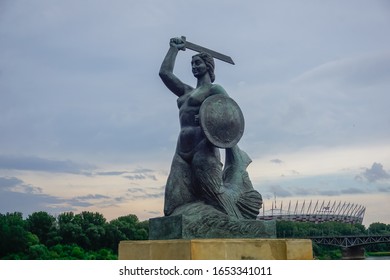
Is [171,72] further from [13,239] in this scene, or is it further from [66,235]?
[66,235]

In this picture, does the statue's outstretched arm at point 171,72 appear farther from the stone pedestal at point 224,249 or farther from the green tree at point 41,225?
the green tree at point 41,225

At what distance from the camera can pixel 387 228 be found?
85.4 metres

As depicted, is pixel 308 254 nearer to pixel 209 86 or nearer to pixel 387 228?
pixel 209 86

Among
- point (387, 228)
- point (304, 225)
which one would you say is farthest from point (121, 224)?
point (387, 228)

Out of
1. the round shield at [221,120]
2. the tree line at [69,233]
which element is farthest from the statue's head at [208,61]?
the tree line at [69,233]

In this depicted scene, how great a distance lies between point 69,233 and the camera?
154ft

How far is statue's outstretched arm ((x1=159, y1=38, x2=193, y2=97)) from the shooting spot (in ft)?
35.0

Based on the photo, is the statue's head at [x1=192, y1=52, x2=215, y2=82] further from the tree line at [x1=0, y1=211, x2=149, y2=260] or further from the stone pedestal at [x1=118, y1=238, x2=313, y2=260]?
the tree line at [x1=0, y1=211, x2=149, y2=260]

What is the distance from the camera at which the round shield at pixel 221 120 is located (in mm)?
9648

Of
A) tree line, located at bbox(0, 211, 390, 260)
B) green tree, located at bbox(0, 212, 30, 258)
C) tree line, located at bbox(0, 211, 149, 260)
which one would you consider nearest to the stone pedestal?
tree line, located at bbox(0, 211, 390, 260)

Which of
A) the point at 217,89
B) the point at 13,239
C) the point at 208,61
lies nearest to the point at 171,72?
the point at 208,61

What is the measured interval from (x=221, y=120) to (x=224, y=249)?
248 centimetres

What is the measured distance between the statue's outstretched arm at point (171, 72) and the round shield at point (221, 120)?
1.06m
